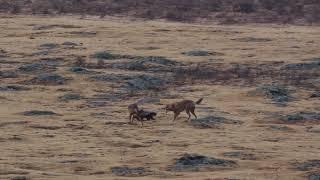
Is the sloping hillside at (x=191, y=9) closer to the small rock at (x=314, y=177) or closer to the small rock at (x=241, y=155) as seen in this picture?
the small rock at (x=241, y=155)

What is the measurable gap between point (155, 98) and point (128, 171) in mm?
13983

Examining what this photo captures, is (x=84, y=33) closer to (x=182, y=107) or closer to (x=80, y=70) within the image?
(x=80, y=70)

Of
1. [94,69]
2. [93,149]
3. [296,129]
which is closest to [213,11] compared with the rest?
[94,69]

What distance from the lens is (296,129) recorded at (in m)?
31.9

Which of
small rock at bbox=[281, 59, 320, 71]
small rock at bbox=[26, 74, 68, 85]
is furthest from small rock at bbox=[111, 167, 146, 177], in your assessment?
small rock at bbox=[281, 59, 320, 71]

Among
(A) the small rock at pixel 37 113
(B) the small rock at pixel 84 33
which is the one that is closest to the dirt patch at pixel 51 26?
(B) the small rock at pixel 84 33

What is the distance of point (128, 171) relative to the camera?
2450cm

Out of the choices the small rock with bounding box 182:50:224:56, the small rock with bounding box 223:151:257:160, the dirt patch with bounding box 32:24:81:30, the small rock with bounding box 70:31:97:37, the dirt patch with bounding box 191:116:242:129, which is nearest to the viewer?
the small rock with bounding box 223:151:257:160

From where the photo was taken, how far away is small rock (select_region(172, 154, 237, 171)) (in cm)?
2520

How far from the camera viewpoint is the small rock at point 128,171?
24.3 meters

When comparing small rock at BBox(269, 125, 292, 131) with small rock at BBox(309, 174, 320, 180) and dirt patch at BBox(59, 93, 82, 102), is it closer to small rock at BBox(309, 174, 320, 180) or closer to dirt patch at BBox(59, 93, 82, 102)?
small rock at BBox(309, 174, 320, 180)

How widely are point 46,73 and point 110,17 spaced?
20457mm

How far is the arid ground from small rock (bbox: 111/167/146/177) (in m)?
0.05

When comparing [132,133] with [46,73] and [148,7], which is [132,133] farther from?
[148,7]
